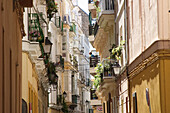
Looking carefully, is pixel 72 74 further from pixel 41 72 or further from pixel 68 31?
pixel 41 72

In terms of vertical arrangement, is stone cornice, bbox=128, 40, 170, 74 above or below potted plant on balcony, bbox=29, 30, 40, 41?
below

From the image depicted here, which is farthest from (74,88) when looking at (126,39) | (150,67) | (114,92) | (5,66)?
(5,66)

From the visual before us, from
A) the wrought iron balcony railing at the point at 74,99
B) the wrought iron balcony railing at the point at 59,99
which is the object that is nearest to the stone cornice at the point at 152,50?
the wrought iron balcony railing at the point at 59,99

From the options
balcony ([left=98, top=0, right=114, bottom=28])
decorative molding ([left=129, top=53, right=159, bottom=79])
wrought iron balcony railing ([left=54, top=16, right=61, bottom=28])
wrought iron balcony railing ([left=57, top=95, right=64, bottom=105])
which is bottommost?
wrought iron balcony railing ([left=57, top=95, right=64, bottom=105])

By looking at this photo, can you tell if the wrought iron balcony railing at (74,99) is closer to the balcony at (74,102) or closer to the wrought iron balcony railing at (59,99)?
the balcony at (74,102)

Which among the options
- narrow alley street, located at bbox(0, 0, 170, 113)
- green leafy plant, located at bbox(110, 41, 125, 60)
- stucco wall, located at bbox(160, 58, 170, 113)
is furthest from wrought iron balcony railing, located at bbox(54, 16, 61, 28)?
stucco wall, located at bbox(160, 58, 170, 113)

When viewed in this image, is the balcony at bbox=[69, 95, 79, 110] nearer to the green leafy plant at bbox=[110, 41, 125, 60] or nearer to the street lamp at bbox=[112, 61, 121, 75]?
the green leafy plant at bbox=[110, 41, 125, 60]

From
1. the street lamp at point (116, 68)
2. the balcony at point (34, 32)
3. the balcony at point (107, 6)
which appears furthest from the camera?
the balcony at point (107, 6)

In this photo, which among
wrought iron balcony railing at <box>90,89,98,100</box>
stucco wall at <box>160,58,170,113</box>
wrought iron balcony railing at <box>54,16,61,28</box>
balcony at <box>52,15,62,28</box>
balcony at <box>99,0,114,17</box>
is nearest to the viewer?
stucco wall at <box>160,58,170,113</box>

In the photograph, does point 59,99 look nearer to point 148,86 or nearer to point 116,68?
point 116,68

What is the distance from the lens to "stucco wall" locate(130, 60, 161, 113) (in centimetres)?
1512

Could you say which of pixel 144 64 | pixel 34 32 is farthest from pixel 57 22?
pixel 144 64

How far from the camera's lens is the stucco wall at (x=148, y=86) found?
15.1m

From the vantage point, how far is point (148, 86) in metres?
17.0
